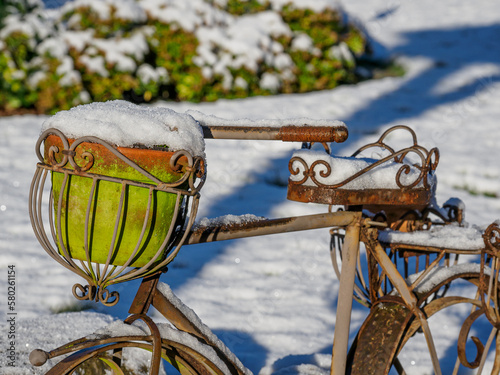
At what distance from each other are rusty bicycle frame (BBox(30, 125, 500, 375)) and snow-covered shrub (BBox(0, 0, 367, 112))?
13.6 feet

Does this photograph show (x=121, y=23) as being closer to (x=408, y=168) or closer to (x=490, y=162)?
(x=490, y=162)

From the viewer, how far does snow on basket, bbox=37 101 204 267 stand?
1.06 m

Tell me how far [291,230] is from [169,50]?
15.4 ft

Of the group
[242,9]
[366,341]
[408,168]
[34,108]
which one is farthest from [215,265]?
[242,9]

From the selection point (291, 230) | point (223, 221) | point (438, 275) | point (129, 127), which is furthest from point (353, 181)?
point (129, 127)

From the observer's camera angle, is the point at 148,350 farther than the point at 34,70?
No

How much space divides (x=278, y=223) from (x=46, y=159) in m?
0.55

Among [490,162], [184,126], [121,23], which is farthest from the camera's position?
[121,23]

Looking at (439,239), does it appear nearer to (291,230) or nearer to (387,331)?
(387,331)

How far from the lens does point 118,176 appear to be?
3.55 ft

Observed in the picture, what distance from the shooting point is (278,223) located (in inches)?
52.5

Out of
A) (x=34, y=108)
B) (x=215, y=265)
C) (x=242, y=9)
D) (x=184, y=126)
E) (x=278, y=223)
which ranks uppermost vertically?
(x=242, y=9)

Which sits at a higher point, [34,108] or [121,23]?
[121,23]

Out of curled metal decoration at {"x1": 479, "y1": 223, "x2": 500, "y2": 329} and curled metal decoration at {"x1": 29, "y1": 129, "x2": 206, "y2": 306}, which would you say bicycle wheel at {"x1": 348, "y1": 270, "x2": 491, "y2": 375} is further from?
curled metal decoration at {"x1": 29, "y1": 129, "x2": 206, "y2": 306}
